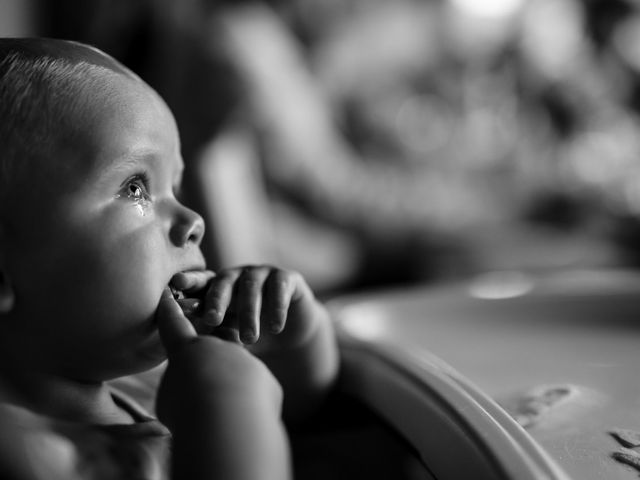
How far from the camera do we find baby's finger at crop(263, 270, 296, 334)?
1.13ft

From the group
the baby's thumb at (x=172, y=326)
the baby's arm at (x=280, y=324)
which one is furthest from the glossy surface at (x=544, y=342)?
the baby's thumb at (x=172, y=326)

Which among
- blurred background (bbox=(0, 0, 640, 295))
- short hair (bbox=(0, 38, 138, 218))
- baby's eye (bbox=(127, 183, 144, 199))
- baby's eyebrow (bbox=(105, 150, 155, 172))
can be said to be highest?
short hair (bbox=(0, 38, 138, 218))

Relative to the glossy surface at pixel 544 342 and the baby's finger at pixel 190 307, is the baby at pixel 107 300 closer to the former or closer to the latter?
the baby's finger at pixel 190 307

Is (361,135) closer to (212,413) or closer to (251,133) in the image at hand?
(251,133)

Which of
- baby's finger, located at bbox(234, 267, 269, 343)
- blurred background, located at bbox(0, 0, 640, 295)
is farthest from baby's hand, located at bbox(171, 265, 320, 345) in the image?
blurred background, located at bbox(0, 0, 640, 295)

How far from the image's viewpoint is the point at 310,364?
41 cm

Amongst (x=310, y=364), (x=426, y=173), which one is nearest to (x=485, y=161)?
(x=426, y=173)

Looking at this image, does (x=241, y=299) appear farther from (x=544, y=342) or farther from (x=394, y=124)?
(x=394, y=124)

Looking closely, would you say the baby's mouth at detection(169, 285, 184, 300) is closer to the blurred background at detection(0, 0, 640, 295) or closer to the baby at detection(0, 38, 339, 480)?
the baby at detection(0, 38, 339, 480)

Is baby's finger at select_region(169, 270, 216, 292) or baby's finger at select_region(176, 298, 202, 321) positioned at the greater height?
baby's finger at select_region(169, 270, 216, 292)

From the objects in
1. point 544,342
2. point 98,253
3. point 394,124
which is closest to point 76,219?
point 98,253

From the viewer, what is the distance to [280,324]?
343 mm

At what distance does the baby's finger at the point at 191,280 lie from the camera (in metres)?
0.33

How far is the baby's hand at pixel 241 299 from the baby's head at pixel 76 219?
18 millimetres
